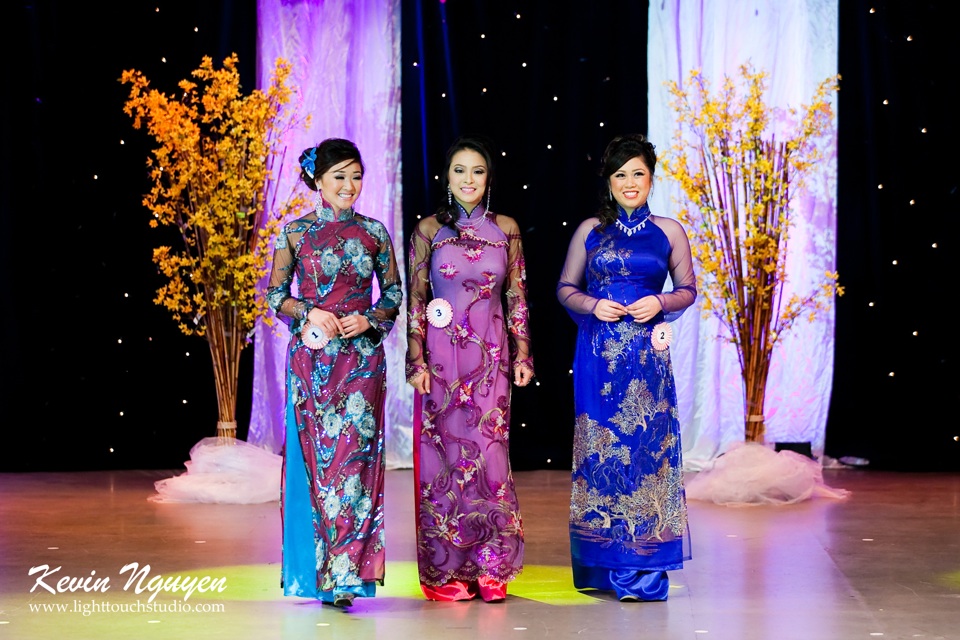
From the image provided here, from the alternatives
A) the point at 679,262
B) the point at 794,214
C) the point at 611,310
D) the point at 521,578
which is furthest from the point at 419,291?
the point at 794,214

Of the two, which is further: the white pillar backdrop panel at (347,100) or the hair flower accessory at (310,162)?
the white pillar backdrop panel at (347,100)

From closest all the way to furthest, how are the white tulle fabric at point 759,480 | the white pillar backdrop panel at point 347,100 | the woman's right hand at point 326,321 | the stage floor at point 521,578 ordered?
the stage floor at point 521,578, the woman's right hand at point 326,321, the white tulle fabric at point 759,480, the white pillar backdrop panel at point 347,100

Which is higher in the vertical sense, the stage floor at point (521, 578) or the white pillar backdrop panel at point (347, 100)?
the white pillar backdrop panel at point (347, 100)

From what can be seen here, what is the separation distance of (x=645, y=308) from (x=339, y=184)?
104 cm

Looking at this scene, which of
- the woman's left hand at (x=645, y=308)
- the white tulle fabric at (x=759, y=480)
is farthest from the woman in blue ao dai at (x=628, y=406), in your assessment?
the white tulle fabric at (x=759, y=480)

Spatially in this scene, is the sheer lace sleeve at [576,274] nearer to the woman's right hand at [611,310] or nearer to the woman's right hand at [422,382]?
the woman's right hand at [611,310]

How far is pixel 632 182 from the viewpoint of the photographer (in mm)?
4074

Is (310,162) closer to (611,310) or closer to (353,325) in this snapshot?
(353,325)

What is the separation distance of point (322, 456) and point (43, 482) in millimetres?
3359

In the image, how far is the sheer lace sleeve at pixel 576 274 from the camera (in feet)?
13.5

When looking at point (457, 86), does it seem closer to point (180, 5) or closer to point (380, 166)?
point (380, 166)

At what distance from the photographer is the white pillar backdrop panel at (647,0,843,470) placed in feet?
23.8

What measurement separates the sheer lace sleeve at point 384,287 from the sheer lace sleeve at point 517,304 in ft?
1.18

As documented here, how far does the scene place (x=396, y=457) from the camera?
7.34m
